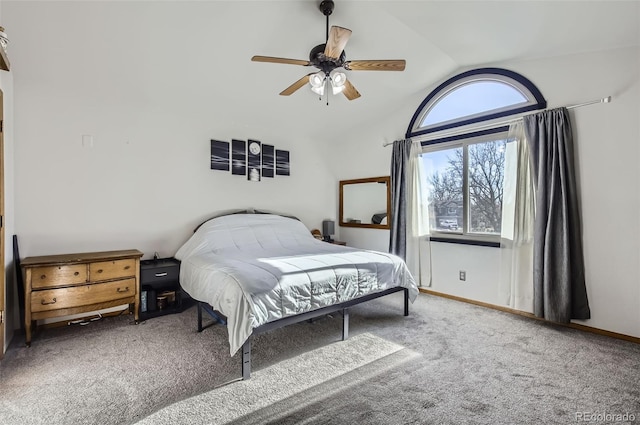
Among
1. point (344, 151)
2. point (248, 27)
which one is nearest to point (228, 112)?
point (248, 27)

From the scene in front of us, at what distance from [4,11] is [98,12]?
0.63 metres

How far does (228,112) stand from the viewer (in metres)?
4.18

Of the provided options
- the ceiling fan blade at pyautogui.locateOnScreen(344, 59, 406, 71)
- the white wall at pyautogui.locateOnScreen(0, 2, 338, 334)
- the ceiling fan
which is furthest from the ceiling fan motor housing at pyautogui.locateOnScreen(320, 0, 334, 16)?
the white wall at pyautogui.locateOnScreen(0, 2, 338, 334)

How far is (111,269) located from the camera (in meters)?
2.93

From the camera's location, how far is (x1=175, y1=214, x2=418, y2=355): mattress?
84.2 inches

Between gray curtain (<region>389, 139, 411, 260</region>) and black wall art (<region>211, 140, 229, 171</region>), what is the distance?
A: 2.46 m

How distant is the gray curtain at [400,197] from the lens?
14.1 ft

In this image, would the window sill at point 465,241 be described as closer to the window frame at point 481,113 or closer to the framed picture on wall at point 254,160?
the window frame at point 481,113

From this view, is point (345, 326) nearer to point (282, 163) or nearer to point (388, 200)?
point (388, 200)

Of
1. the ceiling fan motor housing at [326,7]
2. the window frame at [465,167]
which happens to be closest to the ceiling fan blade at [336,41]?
the ceiling fan motor housing at [326,7]

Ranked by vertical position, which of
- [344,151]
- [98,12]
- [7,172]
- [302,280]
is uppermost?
[98,12]

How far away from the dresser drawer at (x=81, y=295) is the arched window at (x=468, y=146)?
376 centimetres

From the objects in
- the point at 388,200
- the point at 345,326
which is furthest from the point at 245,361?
the point at 388,200

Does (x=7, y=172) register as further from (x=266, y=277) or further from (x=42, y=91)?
(x=266, y=277)
